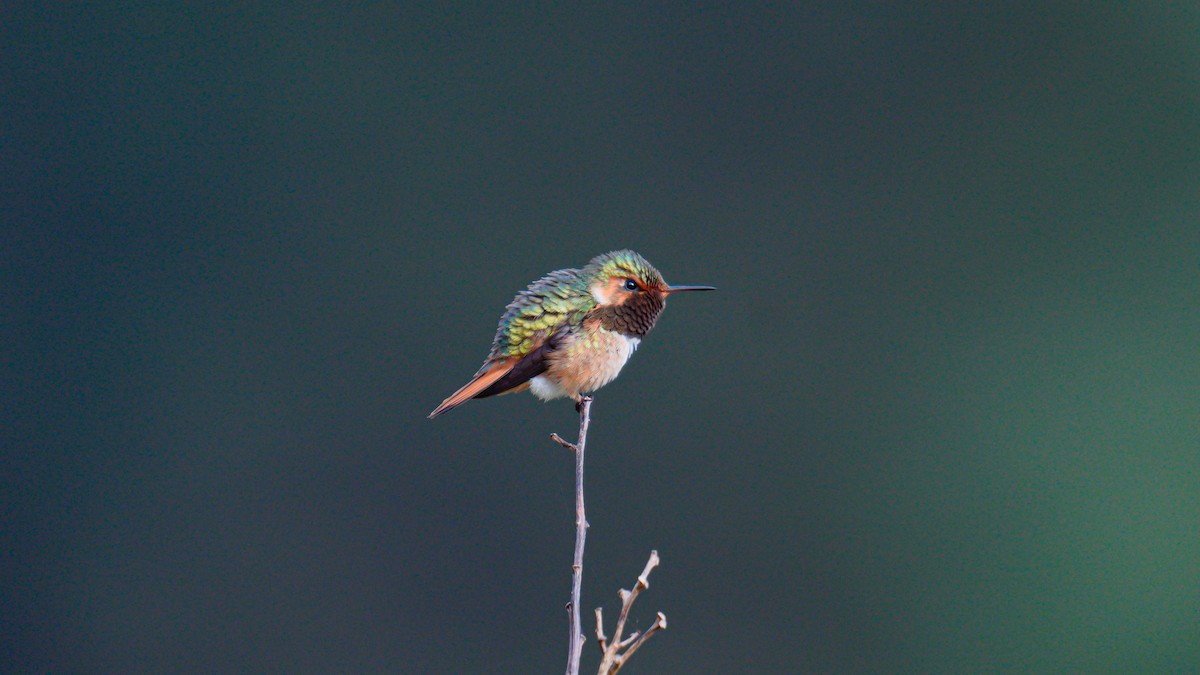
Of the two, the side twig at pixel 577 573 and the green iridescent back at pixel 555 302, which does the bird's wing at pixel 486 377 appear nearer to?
the green iridescent back at pixel 555 302

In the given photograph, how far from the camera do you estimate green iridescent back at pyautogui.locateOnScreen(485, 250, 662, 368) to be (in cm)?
155

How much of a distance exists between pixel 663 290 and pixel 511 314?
242 mm

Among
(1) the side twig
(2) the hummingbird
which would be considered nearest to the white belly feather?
(2) the hummingbird

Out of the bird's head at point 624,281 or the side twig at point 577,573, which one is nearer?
the side twig at point 577,573

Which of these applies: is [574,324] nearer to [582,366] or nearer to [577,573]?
[582,366]

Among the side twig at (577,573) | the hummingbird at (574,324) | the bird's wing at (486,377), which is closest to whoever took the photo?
the side twig at (577,573)

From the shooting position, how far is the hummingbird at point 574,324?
1.55 meters

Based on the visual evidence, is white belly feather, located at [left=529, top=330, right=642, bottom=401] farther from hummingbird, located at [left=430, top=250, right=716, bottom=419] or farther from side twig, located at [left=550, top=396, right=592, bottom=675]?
side twig, located at [left=550, top=396, right=592, bottom=675]

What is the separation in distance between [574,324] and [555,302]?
5 centimetres

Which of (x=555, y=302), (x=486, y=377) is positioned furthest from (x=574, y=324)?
(x=486, y=377)

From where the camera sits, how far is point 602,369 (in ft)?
5.27

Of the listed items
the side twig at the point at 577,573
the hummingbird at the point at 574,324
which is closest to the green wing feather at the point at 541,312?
the hummingbird at the point at 574,324

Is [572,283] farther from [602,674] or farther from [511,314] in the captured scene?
[602,674]

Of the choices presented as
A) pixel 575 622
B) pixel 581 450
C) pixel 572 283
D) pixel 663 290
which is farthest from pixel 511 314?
pixel 575 622
